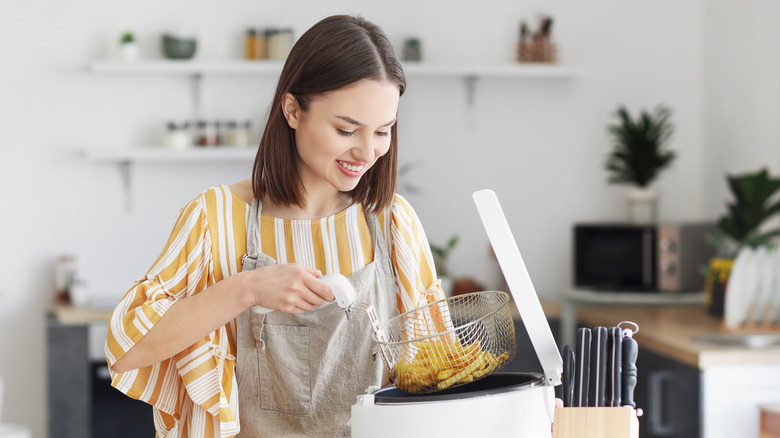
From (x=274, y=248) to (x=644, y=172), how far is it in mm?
2423

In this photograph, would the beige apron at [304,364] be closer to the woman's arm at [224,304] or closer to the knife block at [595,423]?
the woman's arm at [224,304]

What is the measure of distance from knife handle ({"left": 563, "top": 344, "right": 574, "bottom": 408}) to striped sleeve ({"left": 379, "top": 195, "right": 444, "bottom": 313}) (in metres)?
0.25

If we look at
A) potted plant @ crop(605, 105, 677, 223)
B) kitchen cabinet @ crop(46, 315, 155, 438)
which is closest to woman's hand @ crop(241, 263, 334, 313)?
kitchen cabinet @ crop(46, 315, 155, 438)

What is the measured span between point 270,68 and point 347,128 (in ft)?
7.81

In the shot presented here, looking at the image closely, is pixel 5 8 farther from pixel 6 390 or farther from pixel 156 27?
pixel 6 390

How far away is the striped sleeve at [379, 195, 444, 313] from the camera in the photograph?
3.51 feet

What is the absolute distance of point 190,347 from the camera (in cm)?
100

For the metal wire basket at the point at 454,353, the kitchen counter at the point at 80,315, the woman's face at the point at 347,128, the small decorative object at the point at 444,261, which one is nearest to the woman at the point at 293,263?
the woman's face at the point at 347,128

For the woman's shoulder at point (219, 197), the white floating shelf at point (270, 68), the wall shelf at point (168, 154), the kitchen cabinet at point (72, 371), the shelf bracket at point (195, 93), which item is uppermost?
the white floating shelf at point (270, 68)

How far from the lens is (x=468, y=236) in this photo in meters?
3.50

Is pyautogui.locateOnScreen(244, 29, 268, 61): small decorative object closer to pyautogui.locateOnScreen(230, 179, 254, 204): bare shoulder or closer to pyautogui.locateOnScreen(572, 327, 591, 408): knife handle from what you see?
pyautogui.locateOnScreen(230, 179, 254, 204): bare shoulder

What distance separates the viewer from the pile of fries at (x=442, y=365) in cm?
86

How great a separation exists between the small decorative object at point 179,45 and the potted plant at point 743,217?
1.99 m

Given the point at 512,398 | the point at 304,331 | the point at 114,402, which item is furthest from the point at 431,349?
the point at 114,402
